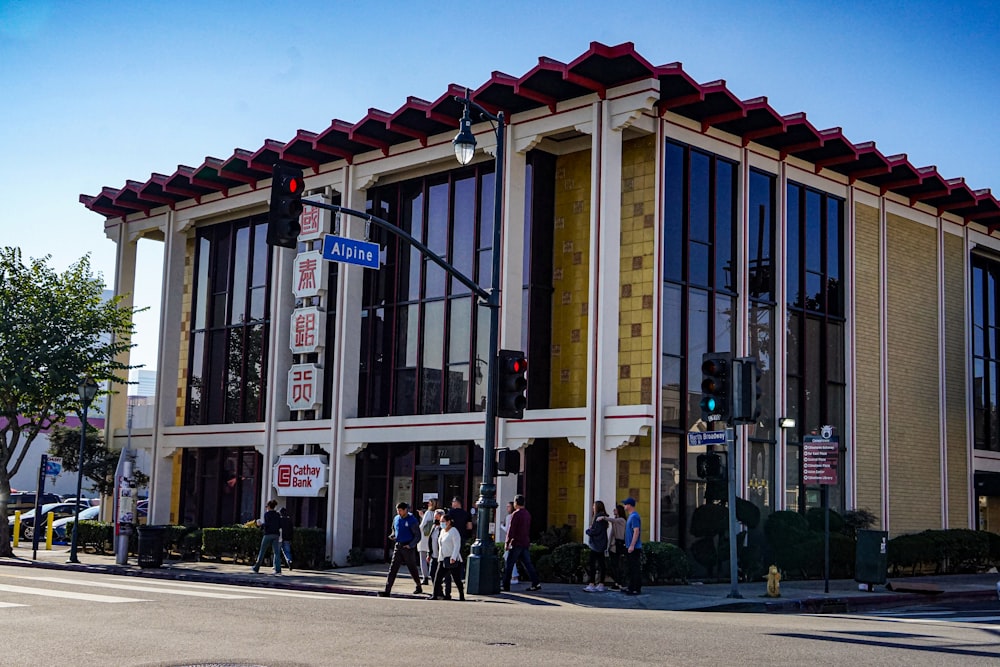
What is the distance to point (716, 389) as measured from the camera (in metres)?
19.0

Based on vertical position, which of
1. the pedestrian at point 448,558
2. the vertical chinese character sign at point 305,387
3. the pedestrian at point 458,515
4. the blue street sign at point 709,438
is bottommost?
the pedestrian at point 448,558

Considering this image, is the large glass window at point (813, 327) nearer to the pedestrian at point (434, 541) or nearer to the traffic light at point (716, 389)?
the traffic light at point (716, 389)

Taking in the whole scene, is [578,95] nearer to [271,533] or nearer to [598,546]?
[598,546]

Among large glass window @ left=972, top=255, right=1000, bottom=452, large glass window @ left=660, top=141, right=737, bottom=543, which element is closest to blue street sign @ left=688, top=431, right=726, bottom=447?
large glass window @ left=660, top=141, right=737, bottom=543

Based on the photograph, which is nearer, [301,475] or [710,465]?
[710,465]

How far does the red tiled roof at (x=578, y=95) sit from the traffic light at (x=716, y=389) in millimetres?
7312

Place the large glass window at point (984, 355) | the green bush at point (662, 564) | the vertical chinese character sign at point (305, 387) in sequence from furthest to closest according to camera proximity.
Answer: the large glass window at point (984, 355) → the vertical chinese character sign at point (305, 387) → the green bush at point (662, 564)

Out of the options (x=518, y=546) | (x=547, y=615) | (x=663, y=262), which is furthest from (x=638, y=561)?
(x=663, y=262)

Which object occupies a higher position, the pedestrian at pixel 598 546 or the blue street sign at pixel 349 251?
the blue street sign at pixel 349 251

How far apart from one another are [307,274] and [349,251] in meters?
11.3

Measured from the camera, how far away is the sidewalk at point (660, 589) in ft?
62.6

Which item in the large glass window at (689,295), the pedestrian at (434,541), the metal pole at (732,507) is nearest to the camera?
the metal pole at (732,507)

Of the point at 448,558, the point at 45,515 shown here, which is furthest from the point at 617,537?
the point at 45,515

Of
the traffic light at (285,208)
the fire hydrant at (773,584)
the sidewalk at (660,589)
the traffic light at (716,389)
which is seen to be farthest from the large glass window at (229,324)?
the fire hydrant at (773,584)
